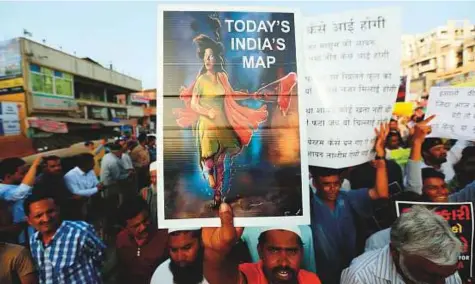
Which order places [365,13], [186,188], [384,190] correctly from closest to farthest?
[186,188], [365,13], [384,190]

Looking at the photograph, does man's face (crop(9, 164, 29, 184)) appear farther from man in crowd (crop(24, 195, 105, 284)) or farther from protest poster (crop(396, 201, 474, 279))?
protest poster (crop(396, 201, 474, 279))

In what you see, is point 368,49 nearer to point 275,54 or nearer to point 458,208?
point 275,54

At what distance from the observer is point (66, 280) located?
1502mm

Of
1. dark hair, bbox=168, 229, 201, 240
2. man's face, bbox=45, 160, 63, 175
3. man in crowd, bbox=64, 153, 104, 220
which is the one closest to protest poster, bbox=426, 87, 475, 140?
dark hair, bbox=168, 229, 201, 240

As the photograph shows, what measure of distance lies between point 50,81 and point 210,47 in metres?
0.72

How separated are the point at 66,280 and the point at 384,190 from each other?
1.51 metres

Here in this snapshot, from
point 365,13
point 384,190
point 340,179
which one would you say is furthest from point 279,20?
point 384,190

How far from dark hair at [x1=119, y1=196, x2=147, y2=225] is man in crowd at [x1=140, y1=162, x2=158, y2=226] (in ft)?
0.08

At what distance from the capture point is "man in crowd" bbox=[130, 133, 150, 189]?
1727mm

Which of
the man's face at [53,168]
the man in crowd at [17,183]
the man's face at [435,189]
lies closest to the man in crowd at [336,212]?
the man's face at [435,189]

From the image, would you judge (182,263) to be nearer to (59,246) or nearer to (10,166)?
(59,246)

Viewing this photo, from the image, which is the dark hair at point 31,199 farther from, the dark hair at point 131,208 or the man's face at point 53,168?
the dark hair at point 131,208

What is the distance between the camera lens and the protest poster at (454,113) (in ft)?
5.69

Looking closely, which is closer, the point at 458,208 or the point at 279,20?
the point at 279,20
